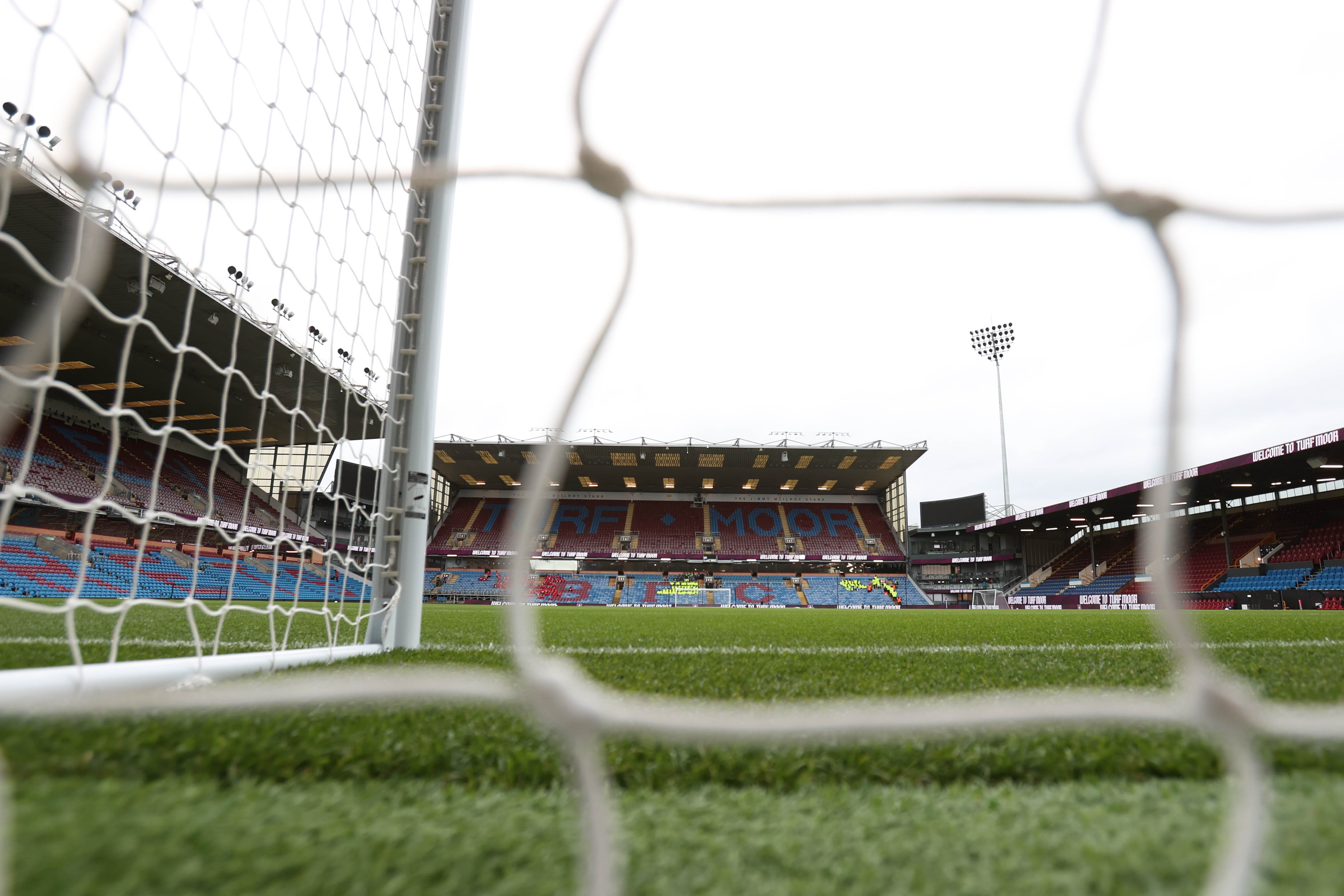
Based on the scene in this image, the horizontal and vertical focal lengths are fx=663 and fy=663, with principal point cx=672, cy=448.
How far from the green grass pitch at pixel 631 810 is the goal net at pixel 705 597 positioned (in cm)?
2022

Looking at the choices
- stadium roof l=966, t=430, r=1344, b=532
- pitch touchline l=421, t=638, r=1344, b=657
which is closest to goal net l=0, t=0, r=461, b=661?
pitch touchline l=421, t=638, r=1344, b=657

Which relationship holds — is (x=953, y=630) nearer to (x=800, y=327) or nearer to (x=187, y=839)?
(x=800, y=327)

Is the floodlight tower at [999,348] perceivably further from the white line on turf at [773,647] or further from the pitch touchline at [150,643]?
the pitch touchline at [150,643]

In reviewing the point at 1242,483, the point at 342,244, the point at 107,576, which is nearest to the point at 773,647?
the point at 342,244

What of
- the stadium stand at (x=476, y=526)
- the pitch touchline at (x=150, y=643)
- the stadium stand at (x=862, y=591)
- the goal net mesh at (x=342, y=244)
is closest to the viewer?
the goal net mesh at (x=342, y=244)

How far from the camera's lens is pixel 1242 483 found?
→ 51.0 feet

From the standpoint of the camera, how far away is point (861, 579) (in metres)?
24.7

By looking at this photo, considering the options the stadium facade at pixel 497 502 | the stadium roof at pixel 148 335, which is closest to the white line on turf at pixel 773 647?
the stadium facade at pixel 497 502

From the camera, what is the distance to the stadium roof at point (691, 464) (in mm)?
22375

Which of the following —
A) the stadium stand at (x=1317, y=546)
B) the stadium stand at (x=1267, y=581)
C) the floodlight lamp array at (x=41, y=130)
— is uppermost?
the floodlight lamp array at (x=41, y=130)

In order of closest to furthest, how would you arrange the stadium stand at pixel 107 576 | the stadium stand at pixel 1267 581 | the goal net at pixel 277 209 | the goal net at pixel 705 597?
the goal net at pixel 277 209
the stadium stand at pixel 107 576
the stadium stand at pixel 1267 581
the goal net at pixel 705 597

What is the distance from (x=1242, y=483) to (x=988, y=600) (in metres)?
8.18

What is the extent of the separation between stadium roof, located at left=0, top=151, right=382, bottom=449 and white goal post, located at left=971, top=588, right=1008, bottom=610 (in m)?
18.8

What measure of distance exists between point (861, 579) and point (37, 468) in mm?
22806
